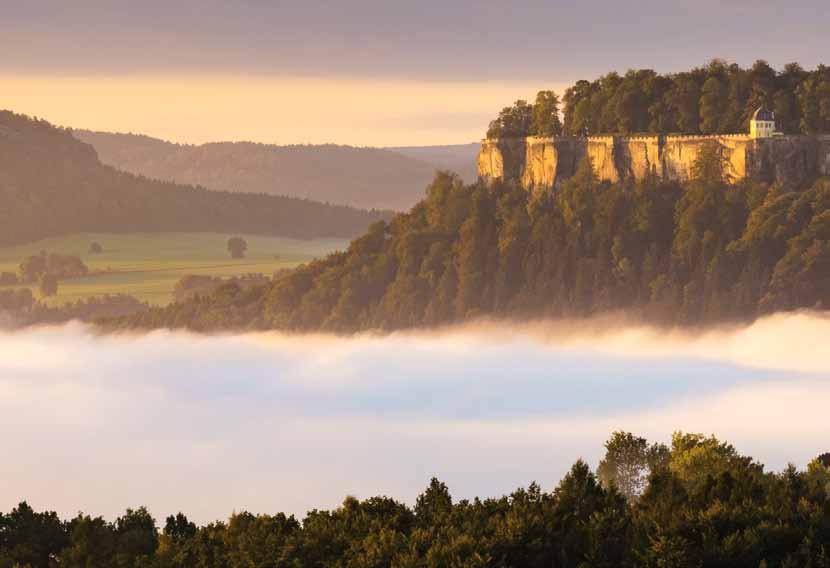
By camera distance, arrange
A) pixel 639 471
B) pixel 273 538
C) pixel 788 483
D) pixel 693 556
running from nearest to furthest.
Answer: pixel 693 556 < pixel 273 538 < pixel 788 483 < pixel 639 471

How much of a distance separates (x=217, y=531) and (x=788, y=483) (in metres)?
24.8

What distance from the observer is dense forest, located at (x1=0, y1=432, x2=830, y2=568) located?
76938 mm

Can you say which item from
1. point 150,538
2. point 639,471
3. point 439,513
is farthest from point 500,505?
point 639,471

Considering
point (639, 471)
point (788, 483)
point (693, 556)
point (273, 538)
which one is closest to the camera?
point (693, 556)

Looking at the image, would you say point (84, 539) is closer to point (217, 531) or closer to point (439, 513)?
point (217, 531)

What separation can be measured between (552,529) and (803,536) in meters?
9.84

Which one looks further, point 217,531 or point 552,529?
point 217,531

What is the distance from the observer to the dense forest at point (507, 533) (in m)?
76.9

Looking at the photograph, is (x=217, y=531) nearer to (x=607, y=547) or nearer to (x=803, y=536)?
(x=607, y=547)

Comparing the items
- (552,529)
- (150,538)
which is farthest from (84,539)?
(552,529)

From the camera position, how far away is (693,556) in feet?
251

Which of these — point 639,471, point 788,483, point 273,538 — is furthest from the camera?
point 639,471

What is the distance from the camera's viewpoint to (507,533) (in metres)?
78.8

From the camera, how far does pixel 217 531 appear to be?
285 feet
